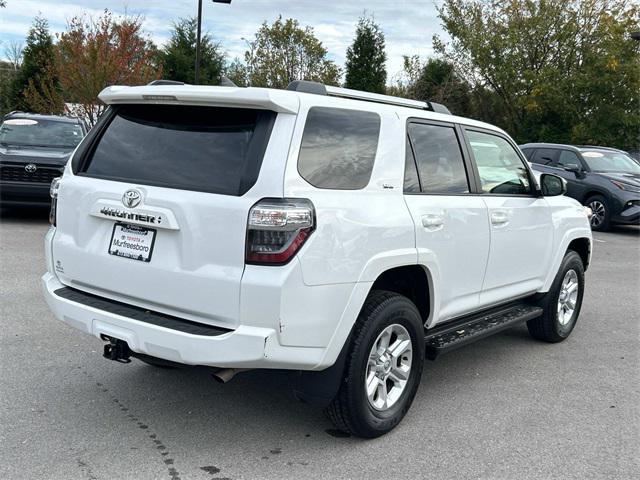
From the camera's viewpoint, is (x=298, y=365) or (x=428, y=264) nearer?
(x=298, y=365)

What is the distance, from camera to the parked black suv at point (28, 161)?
10625mm

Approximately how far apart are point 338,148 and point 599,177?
11.9 meters

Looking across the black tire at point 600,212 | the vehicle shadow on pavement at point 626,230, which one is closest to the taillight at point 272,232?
the black tire at point 600,212

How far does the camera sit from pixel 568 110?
26078mm

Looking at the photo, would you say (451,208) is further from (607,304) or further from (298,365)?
(607,304)

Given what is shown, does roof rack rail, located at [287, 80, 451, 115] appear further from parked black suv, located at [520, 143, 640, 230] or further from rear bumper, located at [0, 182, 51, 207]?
parked black suv, located at [520, 143, 640, 230]

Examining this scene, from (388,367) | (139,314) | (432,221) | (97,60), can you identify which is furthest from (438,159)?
(97,60)

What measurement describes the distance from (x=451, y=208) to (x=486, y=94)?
29473 millimetres

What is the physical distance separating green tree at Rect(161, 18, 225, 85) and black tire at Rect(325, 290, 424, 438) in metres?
33.3

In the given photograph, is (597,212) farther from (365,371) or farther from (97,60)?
(97,60)

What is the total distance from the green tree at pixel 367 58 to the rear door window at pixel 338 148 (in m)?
33.1

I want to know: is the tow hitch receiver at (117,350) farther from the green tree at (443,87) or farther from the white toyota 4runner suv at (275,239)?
the green tree at (443,87)

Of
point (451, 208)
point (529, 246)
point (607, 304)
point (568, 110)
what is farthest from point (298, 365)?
point (568, 110)

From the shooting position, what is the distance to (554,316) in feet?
18.2
